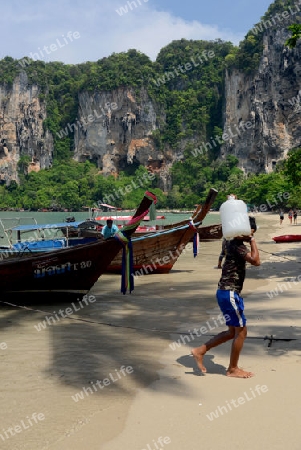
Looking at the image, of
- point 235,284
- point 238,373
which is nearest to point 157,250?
point 238,373

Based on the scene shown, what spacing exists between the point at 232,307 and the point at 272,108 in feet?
307

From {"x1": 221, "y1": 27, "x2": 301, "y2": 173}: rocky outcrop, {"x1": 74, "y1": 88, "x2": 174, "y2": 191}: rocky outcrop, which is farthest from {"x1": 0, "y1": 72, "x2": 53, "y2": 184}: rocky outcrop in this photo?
{"x1": 221, "y1": 27, "x2": 301, "y2": 173}: rocky outcrop

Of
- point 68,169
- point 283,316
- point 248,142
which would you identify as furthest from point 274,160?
point 283,316

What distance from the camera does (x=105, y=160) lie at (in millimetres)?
125438

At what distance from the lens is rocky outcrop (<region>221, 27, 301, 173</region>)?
291 ft

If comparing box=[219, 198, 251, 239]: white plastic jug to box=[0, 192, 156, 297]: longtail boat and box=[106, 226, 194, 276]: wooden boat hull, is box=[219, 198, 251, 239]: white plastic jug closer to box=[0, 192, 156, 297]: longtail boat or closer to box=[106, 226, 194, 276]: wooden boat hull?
box=[0, 192, 156, 297]: longtail boat

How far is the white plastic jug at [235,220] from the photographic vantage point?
179 inches

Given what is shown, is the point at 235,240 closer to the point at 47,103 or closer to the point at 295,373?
the point at 295,373

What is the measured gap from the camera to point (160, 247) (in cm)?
1330

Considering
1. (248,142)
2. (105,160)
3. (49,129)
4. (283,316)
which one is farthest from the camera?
(49,129)

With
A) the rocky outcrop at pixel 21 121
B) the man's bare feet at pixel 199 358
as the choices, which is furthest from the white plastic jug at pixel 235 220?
the rocky outcrop at pixel 21 121

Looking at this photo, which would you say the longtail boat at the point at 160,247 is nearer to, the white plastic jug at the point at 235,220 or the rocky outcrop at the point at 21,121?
the white plastic jug at the point at 235,220

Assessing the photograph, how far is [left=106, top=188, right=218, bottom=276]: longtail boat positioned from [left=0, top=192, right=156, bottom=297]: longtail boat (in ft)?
12.6

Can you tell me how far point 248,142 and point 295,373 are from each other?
9894 centimetres
